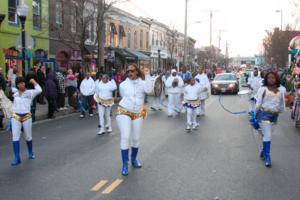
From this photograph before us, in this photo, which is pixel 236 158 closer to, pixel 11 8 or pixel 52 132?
pixel 52 132

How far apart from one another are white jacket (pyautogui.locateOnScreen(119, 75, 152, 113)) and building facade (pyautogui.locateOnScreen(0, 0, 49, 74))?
12.1 meters

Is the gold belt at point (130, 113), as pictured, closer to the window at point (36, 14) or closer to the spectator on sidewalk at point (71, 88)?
the spectator on sidewalk at point (71, 88)

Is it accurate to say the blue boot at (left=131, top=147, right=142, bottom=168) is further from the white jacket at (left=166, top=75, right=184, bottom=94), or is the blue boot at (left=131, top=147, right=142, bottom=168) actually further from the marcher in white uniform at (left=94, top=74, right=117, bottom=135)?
A: the white jacket at (left=166, top=75, right=184, bottom=94)

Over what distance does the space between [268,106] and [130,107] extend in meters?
2.58

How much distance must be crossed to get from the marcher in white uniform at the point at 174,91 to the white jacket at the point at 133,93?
8775 mm

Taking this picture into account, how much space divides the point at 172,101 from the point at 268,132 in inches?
342

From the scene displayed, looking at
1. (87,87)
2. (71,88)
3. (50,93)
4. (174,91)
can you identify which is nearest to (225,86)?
(174,91)

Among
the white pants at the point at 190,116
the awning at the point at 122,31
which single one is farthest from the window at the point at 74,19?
the white pants at the point at 190,116

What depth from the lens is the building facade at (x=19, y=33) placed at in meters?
20.6

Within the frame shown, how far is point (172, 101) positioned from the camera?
16344 mm

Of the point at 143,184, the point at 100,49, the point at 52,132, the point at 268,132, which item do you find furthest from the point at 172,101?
the point at 143,184

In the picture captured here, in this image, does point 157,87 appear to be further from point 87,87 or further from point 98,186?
point 98,186

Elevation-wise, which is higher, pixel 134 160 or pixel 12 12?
pixel 12 12

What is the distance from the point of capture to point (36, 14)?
79.2 feet
